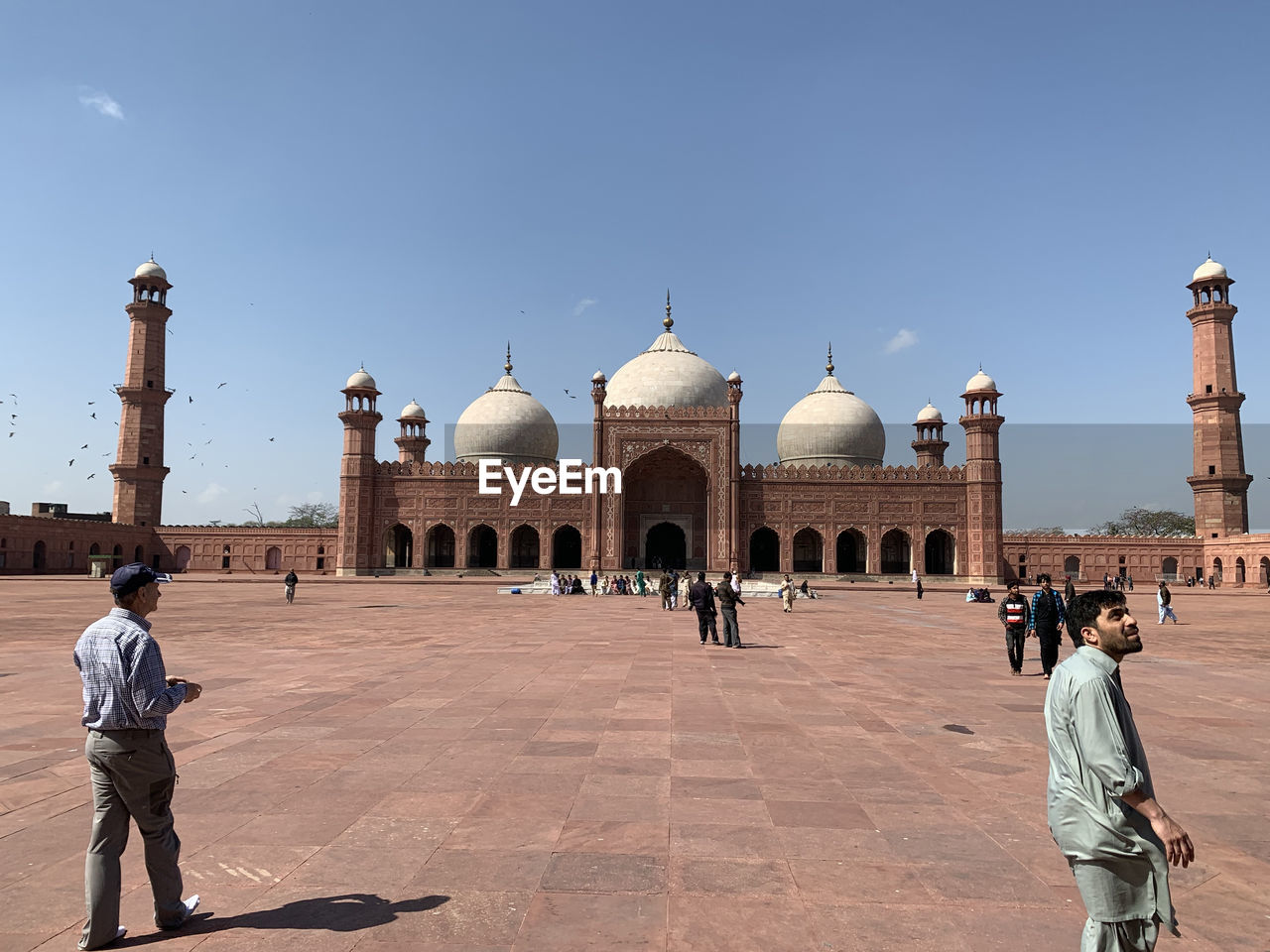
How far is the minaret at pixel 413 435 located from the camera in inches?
1757

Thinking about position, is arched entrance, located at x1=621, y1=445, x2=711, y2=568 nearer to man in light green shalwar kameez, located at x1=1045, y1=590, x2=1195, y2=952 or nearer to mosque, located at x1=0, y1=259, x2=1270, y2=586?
mosque, located at x1=0, y1=259, x2=1270, y2=586

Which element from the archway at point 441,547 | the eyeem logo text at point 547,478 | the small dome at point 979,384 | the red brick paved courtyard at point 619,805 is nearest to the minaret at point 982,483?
the small dome at point 979,384

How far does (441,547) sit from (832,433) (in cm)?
2012

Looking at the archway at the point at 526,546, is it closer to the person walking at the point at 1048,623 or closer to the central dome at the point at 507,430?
the central dome at the point at 507,430

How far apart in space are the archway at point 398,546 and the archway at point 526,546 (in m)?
4.75

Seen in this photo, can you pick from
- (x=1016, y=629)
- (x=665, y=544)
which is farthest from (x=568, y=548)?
(x=1016, y=629)

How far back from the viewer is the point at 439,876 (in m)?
3.22

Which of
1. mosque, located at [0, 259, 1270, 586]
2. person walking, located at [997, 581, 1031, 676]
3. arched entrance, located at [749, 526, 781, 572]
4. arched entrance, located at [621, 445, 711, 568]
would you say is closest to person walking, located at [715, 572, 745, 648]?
person walking, located at [997, 581, 1031, 676]

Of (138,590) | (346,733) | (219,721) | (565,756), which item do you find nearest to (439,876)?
(138,590)

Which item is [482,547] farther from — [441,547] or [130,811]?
[130,811]

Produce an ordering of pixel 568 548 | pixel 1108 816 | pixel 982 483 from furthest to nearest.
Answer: pixel 568 548 < pixel 982 483 < pixel 1108 816

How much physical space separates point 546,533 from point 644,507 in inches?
182

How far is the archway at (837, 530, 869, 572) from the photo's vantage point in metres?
39.3

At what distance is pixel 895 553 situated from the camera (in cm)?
4006
